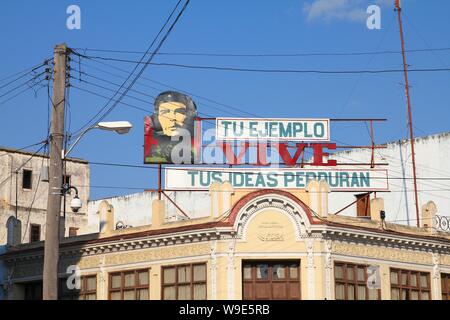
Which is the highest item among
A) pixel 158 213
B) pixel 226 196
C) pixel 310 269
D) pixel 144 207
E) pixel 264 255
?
pixel 144 207

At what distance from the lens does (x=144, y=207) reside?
6247 centimetres

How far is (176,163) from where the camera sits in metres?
40.3

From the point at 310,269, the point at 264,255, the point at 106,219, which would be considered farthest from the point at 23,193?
the point at 310,269

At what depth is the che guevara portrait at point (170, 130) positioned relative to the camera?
1592 inches

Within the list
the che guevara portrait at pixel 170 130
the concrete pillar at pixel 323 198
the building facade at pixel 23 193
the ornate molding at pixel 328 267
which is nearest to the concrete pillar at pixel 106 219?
the che guevara portrait at pixel 170 130

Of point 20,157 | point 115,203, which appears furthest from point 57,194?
point 115,203

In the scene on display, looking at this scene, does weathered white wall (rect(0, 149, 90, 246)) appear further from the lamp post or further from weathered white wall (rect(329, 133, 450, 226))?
the lamp post

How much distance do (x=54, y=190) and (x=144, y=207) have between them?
118 feet

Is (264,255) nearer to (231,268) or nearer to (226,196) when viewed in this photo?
(231,268)

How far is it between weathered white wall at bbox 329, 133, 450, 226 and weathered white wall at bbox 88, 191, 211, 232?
9.68 m

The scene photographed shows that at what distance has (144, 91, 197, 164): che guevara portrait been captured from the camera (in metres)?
40.4

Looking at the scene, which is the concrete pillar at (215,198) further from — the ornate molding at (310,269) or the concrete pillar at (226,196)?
the ornate molding at (310,269)

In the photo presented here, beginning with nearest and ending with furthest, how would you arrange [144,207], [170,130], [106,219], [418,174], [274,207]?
1. [274,207]
2. [106,219]
3. [170,130]
4. [418,174]
5. [144,207]
